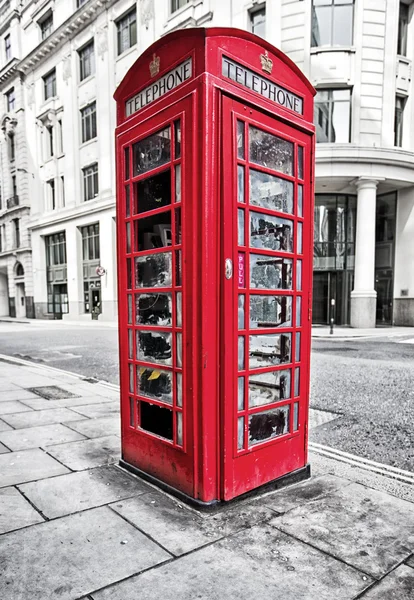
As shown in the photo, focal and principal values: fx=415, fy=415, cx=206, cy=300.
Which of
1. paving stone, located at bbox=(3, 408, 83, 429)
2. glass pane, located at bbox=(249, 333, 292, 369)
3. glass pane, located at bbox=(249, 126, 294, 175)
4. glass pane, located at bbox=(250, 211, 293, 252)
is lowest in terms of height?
paving stone, located at bbox=(3, 408, 83, 429)

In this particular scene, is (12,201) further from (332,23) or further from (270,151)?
(270,151)

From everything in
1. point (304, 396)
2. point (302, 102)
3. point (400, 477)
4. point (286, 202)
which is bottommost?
point (400, 477)

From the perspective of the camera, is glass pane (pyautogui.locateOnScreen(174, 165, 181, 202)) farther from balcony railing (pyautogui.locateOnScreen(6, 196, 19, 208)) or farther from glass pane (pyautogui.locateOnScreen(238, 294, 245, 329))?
balcony railing (pyautogui.locateOnScreen(6, 196, 19, 208))

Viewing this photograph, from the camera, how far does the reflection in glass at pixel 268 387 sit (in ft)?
9.73

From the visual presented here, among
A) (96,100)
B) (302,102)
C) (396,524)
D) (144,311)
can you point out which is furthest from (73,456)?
(96,100)

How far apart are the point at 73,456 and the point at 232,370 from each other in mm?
1909

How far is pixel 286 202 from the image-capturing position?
9.97ft

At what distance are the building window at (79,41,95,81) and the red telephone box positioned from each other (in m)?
29.1

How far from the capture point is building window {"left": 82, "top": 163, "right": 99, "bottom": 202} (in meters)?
27.7

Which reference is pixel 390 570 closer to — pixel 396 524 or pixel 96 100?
pixel 396 524

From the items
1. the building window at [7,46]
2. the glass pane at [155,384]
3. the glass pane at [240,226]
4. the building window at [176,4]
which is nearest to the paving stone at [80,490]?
the glass pane at [155,384]

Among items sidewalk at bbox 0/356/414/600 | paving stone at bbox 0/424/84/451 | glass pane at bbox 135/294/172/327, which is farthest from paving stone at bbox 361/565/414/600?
paving stone at bbox 0/424/84/451

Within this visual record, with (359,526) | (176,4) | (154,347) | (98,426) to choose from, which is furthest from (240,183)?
(176,4)

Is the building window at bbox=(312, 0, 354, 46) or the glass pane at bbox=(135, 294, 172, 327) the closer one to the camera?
the glass pane at bbox=(135, 294, 172, 327)
